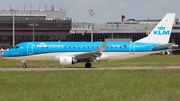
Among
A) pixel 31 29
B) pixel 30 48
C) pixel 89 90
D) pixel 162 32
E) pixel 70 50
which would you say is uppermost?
pixel 31 29

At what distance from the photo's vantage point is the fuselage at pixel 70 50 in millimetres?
38500

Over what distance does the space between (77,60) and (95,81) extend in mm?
13893

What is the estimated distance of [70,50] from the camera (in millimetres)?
38625

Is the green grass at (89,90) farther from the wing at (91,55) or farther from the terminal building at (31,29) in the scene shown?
the terminal building at (31,29)

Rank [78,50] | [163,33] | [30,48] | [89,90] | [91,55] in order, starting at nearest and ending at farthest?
[89,90] → [91,55] → [30,48] → [78,50] → [163,33]

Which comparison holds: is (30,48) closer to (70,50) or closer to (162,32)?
(70,50)

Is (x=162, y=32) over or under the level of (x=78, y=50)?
over

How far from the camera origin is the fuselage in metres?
38.5

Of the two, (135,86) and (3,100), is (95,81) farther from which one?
(3,100)

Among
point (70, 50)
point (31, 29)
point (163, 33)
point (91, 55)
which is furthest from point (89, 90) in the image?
point (31, 29)

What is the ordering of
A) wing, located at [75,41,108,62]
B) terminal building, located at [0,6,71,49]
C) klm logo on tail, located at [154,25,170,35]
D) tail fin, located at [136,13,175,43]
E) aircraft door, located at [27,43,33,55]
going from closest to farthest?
wing, located at [75,41,108,62] < aircraft door, located at [27,43,33,55] < tail fin, located at [136,13,175,43] < klm logo on tail, located at [154,25,170,35] < terminal building, located at [0,6,71,49]

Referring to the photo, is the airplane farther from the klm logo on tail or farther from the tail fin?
the klm logo on tail

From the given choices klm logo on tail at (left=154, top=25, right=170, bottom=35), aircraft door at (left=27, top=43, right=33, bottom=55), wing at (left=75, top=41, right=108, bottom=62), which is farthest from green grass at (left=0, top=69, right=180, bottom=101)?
klm logo on tail at (left=154, top=25, right=170, bottom=35)

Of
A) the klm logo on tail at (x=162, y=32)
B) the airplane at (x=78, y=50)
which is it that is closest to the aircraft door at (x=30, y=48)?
the airplane at (x=78, y=50)
